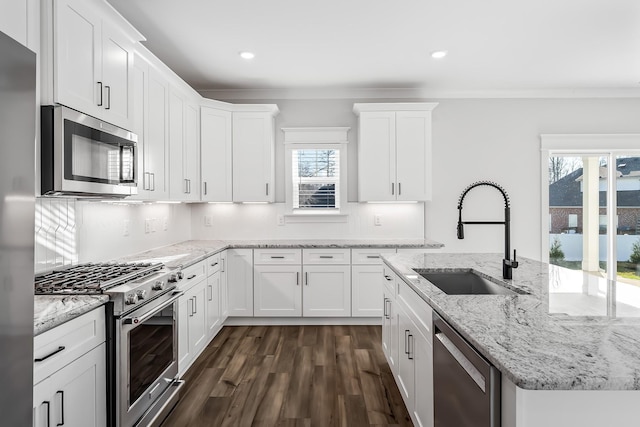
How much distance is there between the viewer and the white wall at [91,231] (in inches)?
85.2

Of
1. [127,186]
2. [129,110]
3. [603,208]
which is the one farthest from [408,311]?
[603,208]

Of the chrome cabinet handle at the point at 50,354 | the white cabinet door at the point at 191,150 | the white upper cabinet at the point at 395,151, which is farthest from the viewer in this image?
the white upper cabinet at the point at 395,151

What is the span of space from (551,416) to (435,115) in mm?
4115

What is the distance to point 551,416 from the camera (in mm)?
905

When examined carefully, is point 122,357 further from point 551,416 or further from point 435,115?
point 435,115

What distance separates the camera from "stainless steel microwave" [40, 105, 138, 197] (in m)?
1.68

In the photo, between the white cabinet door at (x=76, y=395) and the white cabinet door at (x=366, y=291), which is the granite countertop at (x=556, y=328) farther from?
the white cabinet door at (x=366, y=291)

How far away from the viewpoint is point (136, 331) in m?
1.89

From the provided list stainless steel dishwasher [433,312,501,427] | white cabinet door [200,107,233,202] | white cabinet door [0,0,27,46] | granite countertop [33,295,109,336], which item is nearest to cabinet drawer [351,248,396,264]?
white cabinet door [200,107,233,202]

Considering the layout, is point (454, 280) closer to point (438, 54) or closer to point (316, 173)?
point (438, 54)

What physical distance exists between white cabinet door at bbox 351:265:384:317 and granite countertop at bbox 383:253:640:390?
196cm

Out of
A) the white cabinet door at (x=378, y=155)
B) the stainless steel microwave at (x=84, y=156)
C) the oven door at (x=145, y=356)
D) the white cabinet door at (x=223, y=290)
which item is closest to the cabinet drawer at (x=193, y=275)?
the oven door at (x=145, y=356)

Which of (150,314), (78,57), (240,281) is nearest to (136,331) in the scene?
(150,314)

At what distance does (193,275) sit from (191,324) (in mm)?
382
